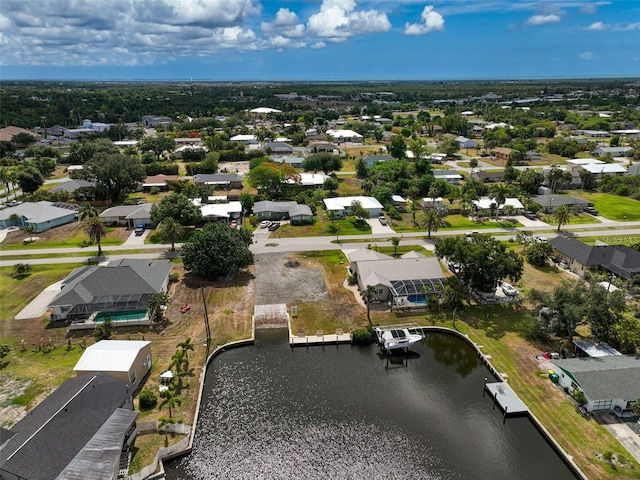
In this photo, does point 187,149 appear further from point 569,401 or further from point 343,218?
point 569,401

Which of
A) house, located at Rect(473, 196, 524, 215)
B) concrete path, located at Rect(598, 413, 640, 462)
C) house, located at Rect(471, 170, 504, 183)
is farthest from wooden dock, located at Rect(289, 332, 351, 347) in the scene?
house, located at Rect(471, 170, 504, 183)

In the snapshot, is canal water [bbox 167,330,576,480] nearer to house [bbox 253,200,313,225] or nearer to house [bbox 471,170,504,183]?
house [bbox 253,200,313,225]

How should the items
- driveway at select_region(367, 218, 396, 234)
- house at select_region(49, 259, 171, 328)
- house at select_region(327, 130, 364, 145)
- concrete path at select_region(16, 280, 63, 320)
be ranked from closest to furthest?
house at select_region(49, 259, 171, 328), concrete path at select_region(16, 280, 63, 320), driveway at select_region(367, 218, 396, 234), house at select_region(327, 130, 364, 145)

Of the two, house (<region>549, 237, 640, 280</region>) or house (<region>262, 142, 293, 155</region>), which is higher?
house (<region>262, 142, 293, 155</region>)

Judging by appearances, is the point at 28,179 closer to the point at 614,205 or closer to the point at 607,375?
the point at 607,375

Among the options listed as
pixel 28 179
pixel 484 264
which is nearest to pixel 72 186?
pixel 28 179

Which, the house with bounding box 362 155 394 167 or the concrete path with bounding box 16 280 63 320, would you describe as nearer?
the concrete path with bounding box 16 280 63 320
